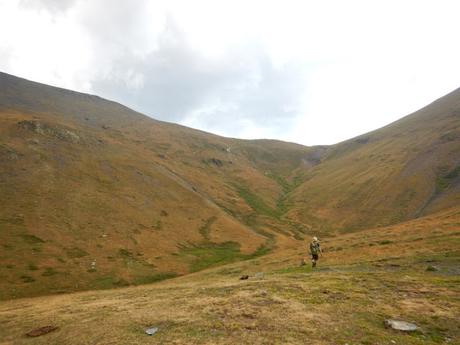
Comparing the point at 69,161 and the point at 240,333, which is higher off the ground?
the point at 69,161

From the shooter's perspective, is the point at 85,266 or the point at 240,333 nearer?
the point at 240,333

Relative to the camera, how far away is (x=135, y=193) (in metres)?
113

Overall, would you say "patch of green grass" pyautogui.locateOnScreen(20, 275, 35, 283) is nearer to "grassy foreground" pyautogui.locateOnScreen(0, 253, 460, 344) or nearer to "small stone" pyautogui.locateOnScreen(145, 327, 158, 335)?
"grassy foreground" pyautogui.locateOnScreen(0, 253, 460, 344)

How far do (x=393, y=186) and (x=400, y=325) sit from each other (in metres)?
128

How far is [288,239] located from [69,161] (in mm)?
74435

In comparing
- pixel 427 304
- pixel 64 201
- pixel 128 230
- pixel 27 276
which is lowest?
pixel 427 304

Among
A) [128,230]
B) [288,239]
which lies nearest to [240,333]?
[128,230]

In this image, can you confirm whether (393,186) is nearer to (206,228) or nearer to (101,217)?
(206,228)

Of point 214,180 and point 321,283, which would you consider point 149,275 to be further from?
point 214,180

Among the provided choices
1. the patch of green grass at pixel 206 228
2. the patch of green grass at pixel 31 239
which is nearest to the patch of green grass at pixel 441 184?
the patch of green grass at pixel 206 228

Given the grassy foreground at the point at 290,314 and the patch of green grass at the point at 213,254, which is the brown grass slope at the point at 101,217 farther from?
the grassy foreground at the point at 290,314

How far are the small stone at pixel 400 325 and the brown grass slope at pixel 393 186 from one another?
9121cm

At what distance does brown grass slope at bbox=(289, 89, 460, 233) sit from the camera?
A: 379 ft

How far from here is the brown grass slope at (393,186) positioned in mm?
115562
